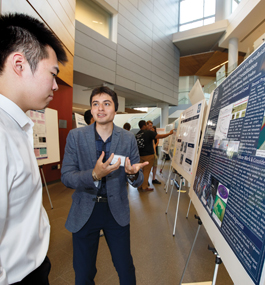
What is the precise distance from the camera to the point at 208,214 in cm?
93

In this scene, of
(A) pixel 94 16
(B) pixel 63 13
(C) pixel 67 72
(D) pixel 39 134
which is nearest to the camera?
(D) pixel 39 134

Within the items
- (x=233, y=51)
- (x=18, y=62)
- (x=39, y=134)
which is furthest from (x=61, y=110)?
(x=233, y=51)

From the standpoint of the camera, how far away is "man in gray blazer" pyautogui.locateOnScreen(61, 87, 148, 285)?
3.67 feet

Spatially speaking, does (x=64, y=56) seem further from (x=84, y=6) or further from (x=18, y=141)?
(x=84, y=6)

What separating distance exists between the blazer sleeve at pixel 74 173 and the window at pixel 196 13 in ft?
42.4

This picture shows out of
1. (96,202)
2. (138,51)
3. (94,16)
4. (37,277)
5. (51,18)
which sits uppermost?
(94,16)

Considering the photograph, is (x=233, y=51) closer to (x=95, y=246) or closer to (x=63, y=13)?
(x=63, y=13)

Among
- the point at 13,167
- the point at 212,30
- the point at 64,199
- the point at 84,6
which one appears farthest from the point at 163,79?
the point at 13,167

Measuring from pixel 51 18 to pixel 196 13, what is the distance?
11.3 metres

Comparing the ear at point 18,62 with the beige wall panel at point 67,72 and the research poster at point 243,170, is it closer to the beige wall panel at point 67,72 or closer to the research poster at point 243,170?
the research poster at point 243,170

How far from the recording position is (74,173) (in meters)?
1.10

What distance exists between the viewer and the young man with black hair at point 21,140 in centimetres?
55

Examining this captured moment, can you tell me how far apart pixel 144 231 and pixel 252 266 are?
216 centimetres

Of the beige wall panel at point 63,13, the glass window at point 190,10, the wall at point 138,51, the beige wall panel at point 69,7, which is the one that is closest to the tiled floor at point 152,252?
the beige wall panel at point 63,13
